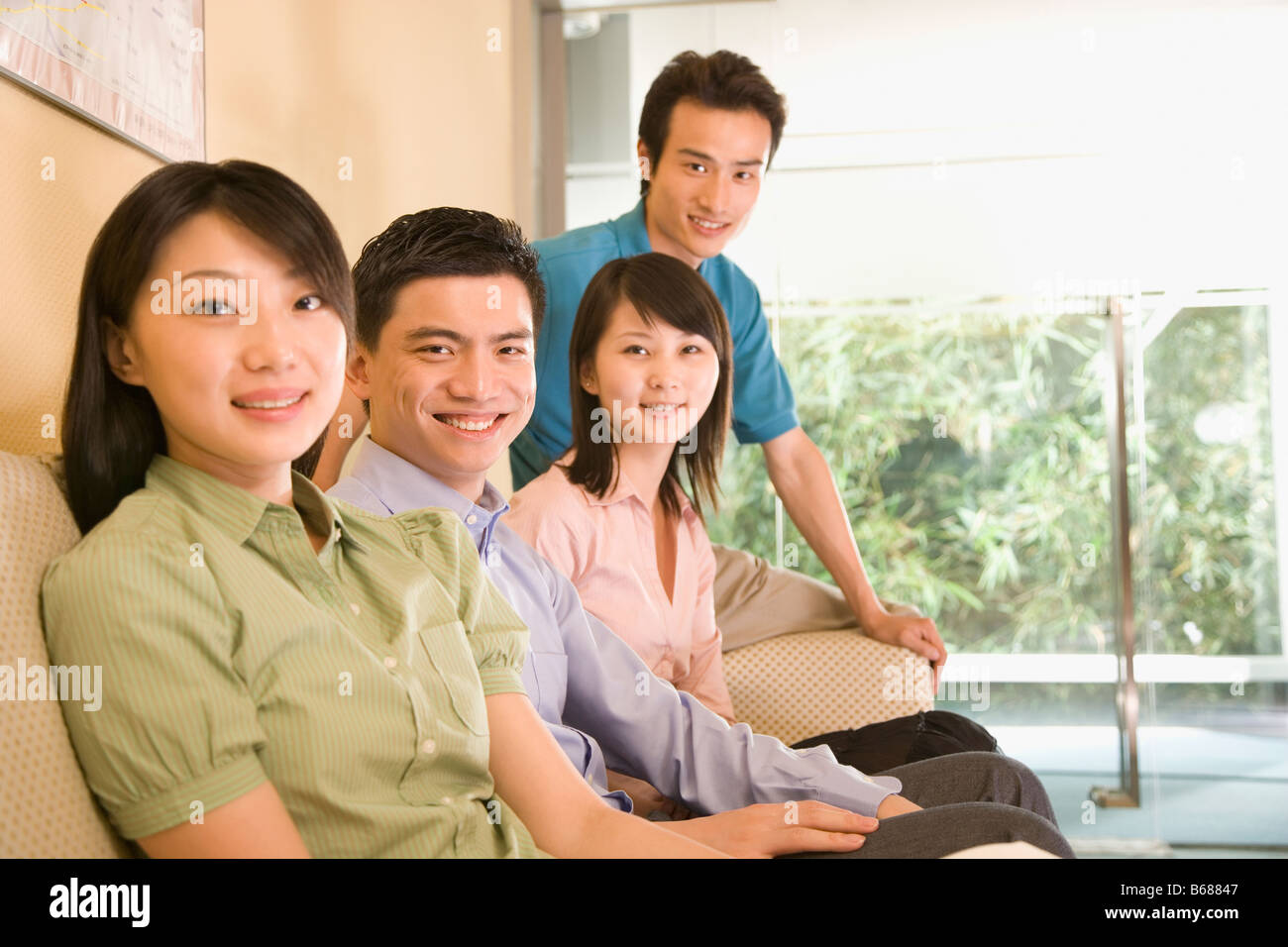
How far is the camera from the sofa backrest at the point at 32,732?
68cm

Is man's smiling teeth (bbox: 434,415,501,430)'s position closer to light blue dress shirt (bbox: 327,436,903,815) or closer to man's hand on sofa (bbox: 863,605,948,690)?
light blue dress shirt (bbox: 327,436,903,815)

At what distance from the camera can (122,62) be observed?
4.31ft

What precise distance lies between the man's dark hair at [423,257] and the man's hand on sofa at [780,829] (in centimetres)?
63

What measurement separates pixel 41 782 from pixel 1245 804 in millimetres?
3458

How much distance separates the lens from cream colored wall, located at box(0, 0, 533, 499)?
1.14 m

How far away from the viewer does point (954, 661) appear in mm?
3408

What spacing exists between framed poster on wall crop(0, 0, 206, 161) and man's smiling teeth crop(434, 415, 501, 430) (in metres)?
0.52

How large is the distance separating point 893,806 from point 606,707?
1.08 ft

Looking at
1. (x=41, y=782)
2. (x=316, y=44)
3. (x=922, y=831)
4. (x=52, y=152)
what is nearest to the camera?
(x=41, y=782)

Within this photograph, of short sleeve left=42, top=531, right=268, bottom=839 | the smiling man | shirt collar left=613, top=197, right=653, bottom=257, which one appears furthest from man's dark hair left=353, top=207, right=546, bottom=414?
shirt collar left=613, top=197, right=653, bottom=257

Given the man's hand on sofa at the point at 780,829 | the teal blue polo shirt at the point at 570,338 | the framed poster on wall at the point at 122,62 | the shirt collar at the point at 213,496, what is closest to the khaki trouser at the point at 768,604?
the teal blue polo shirt at the point at 570,338

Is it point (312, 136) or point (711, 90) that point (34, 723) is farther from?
point (711, 90)
